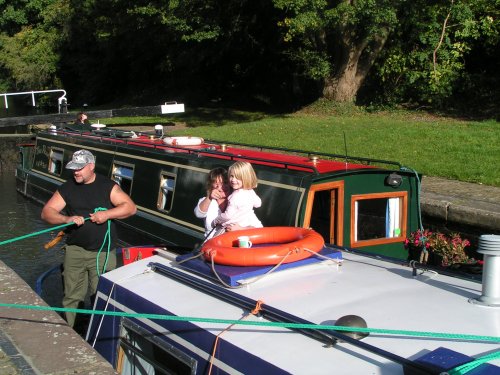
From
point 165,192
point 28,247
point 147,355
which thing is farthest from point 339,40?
point 147,355

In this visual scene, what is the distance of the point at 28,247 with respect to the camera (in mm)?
11617

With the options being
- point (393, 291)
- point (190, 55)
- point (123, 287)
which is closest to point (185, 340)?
point (123, 287)

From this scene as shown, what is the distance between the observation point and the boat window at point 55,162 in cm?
1331

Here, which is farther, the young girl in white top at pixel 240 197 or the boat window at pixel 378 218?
the boat window at pixel 378 218

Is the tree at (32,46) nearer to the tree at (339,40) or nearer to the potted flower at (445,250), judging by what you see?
the tree at (339,40)

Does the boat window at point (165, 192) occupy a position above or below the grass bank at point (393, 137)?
below

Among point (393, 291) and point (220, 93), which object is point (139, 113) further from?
point (220, 93)

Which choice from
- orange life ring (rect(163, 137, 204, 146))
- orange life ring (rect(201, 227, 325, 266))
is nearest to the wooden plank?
orange life ring (rect(163, 137, 204, 146))

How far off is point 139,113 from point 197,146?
626 cm

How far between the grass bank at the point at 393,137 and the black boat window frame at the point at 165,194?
2.92 m

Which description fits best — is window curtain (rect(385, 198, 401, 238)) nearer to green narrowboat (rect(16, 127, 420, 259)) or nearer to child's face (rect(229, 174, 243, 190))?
green narrowboat (rect(16, 127, 420, 259))

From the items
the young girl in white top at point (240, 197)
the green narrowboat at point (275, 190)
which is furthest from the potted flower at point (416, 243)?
the young girl in white top at point (240, 197)

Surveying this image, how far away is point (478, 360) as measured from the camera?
2695mm

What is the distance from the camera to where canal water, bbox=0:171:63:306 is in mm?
9703
